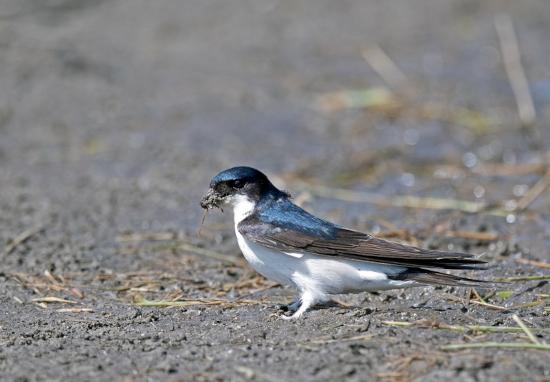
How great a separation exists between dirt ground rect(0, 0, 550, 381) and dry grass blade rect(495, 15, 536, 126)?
0.15ft

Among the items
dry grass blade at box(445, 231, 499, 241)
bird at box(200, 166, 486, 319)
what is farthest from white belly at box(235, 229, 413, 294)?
dry grass blade at box(445, 231, 499, 241)

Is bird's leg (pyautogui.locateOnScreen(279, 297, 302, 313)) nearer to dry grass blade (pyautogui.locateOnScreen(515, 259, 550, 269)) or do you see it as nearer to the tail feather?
the tail feather

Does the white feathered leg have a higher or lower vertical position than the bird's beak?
lower

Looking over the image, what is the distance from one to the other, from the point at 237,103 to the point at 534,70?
3083 millimetres

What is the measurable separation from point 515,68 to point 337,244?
21.1ft

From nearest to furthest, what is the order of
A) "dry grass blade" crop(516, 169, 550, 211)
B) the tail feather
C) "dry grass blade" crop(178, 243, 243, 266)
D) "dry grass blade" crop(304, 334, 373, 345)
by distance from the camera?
"dry grass blade" crop(304, 334, 373, 345), the tail feather, "dry grass blade" crop(178, 243, 243, 266), "dry grass blade" crop(516, 169, 550, 211)

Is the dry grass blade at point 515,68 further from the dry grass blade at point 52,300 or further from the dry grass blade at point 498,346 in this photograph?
the dry grass blade at point 498,346

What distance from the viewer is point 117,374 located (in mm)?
3969

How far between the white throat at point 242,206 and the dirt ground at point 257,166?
43 cm

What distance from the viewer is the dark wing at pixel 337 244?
4641mm

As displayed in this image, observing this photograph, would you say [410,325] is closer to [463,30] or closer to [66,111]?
[66,111]

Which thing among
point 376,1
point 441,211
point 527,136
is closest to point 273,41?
point 376,1

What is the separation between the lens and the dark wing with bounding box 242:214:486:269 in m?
4.64

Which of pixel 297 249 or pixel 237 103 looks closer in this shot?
pixel 297 249
